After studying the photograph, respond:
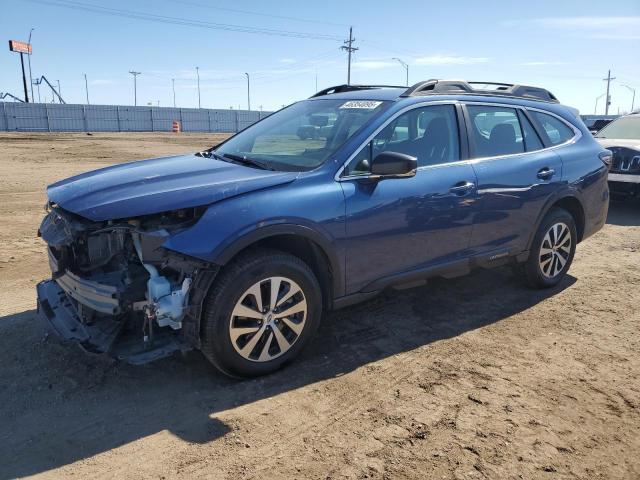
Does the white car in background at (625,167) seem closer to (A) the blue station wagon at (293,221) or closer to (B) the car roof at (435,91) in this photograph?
(B) the car roof at (435,91)

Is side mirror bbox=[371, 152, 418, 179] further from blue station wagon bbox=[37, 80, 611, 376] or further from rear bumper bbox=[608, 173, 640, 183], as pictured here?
rear bumper bbox=[608, 173, 640, 183]

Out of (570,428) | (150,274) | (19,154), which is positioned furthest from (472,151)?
(19,154)

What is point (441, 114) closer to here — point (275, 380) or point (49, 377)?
point (275, 380)

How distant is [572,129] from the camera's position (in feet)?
18.0

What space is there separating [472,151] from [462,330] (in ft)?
5.03

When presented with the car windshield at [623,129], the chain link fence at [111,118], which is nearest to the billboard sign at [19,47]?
the chain link fence at [111,118]

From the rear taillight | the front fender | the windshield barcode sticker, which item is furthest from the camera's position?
the rear taillight

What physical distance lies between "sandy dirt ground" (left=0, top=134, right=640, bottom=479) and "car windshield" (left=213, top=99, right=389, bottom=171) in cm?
145

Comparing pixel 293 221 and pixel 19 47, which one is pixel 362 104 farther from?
pixel 19 47

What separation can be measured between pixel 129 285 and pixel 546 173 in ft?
12.7

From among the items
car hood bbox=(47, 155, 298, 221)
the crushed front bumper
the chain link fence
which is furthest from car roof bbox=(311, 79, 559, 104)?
the chain link fence

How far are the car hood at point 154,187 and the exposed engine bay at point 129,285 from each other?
4.0 inches

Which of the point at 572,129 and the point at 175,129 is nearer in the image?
the point at 572,129

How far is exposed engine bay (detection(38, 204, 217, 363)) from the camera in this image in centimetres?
312
